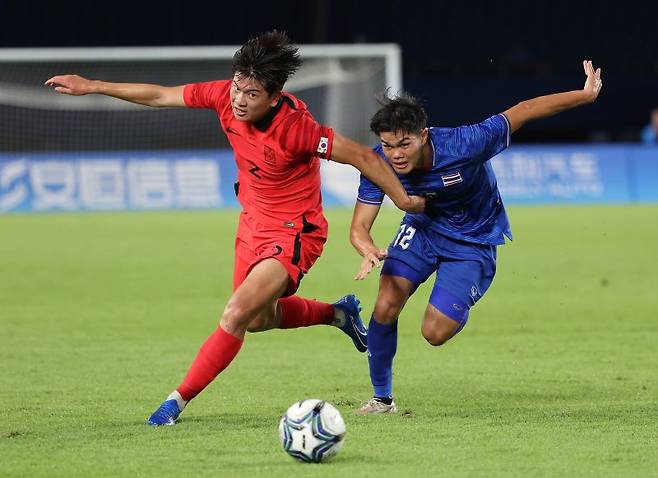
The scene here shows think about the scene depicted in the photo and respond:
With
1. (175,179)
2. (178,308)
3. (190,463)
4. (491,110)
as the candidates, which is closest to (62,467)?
(190,463)

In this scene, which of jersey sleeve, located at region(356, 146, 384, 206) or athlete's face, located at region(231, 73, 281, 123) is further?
jersey sleeve, located at region(356, 146, 384, 206)

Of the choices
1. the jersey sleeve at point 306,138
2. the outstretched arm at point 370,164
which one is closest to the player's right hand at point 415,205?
the outstretched arm at point 370,164

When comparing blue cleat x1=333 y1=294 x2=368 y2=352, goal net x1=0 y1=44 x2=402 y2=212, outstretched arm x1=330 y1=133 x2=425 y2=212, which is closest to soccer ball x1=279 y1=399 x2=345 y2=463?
outstretched arm x1=330 y1=133 x2=425 y2=212

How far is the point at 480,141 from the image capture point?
270 inches

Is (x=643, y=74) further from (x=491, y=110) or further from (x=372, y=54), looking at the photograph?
(x=372, y=54)

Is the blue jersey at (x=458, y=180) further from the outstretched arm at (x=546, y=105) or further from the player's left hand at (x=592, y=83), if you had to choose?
the player's left hand at (x=592, y=83)

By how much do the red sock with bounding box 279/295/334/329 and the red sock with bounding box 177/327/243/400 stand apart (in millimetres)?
1217

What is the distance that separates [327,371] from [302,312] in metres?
0.93

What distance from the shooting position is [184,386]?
21.3 feet

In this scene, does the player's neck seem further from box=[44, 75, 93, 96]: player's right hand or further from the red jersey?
box=[44, 75, 93, 96]: player's right hand

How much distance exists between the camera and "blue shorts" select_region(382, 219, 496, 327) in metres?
7.15

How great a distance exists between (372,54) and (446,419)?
→ 17.8m

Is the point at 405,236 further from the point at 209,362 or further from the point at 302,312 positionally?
the point at 209,362

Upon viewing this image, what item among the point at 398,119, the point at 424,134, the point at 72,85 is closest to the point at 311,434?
the point at 398,119
